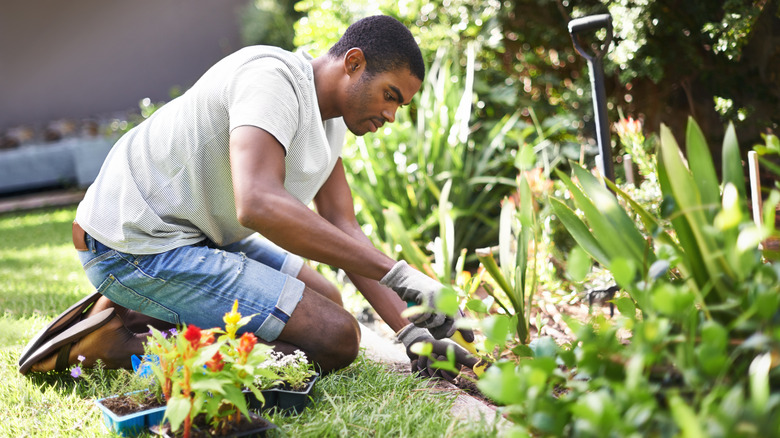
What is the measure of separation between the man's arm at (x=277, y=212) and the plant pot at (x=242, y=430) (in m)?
0.45

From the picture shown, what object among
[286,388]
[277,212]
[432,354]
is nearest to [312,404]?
[286,388]

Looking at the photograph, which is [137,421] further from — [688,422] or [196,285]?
[688,422]

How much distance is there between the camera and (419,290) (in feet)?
5.74

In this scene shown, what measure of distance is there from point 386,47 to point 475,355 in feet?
3.06

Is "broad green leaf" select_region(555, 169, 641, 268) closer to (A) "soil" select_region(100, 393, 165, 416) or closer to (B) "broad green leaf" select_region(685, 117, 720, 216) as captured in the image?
(B) "broad green leaf" select_region(685, 117, 720, 216)

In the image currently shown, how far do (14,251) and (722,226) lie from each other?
181 inches

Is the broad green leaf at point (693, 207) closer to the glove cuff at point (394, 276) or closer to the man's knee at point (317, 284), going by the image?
the glove cuff at point (394, 276)

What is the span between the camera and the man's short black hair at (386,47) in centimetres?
199

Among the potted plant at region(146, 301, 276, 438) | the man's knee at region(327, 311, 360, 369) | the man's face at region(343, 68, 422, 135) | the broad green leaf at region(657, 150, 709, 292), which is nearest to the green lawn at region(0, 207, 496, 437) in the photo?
the man's knee at region(327, 311, 360, 369)

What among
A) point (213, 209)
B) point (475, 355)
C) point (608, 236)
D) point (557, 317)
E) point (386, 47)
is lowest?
point (557, 317)

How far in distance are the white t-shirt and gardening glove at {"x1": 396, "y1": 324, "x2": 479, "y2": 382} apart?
54cm

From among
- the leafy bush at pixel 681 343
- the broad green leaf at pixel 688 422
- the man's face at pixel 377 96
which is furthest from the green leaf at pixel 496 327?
the man's face at pixel 377 96

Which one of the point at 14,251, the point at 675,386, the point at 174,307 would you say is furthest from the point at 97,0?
the point at 675,386

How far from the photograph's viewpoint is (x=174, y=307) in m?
2.06
